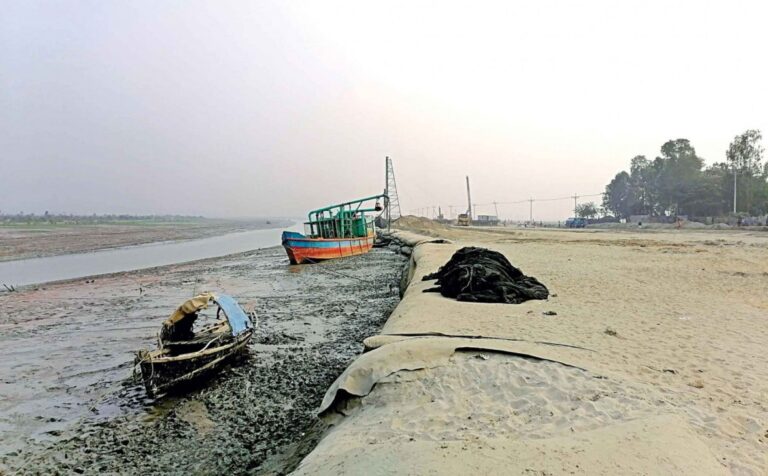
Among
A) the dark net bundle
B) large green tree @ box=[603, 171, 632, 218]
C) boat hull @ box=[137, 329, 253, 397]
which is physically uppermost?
large green tree @ box=[603, 171, 632, 218]

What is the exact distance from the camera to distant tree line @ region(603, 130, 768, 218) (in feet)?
159

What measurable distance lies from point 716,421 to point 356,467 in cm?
334

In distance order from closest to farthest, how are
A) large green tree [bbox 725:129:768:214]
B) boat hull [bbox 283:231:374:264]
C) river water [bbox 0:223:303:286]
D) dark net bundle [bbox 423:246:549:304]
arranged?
dark net bundle [bbox 423:246:549:304] → river water [bbox 0:223:303:286] → boat hull [bbox 283:231:374:264] → large green tree [bbox 725:129:768:214]

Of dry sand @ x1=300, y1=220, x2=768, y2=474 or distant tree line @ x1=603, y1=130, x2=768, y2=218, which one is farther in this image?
distant tree line @ x1=603, y1=130, x2=768, y2=218

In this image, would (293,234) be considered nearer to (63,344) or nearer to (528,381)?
(63,344)

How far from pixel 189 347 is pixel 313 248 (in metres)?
20.9

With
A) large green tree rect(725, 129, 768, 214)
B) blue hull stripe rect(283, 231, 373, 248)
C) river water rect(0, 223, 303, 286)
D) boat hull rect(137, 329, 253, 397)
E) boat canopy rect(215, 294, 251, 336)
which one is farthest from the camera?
large green tree rect(725, 129, 768, 214)

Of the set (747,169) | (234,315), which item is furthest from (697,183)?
(234,315)

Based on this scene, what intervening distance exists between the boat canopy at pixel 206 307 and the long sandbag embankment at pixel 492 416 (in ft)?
11.4

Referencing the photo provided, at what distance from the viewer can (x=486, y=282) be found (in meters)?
10.7

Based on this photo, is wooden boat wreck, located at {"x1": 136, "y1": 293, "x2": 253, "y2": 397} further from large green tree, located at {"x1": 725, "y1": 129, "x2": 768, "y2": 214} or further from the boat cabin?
large green tree, located at {"x1": 725, "y1": 129, "x2": 768, "y2": 214}

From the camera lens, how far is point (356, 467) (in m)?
3.61

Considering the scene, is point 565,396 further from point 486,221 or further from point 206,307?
point 486,221

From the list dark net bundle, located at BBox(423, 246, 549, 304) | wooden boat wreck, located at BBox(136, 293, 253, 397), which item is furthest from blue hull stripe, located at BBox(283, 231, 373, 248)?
wooden boat wreck, located at BBox(136, 293, 253, 397)
